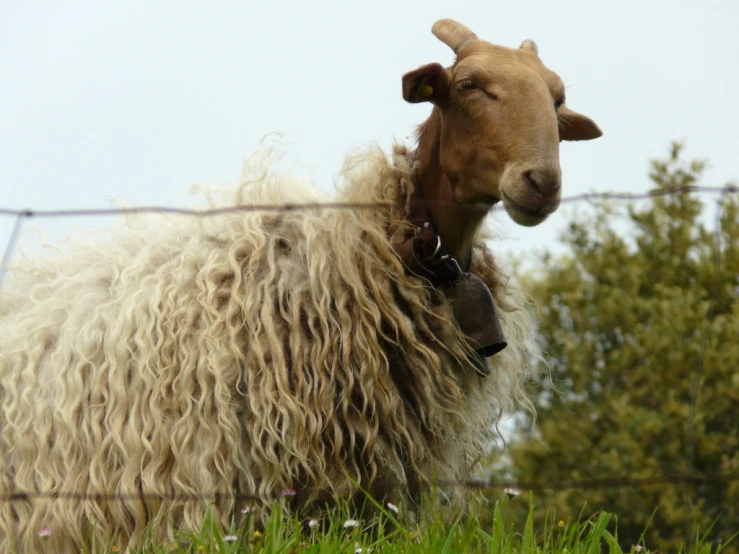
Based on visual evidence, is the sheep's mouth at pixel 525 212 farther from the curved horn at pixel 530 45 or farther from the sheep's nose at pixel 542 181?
the curved horn at pixel 530 45

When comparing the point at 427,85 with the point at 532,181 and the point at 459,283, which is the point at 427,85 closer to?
the point at 532,181

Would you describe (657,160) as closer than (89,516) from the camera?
No

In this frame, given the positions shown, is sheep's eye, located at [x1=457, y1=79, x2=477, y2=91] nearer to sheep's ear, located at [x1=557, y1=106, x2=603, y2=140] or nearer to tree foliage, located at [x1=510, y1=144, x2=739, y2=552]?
sheep's ear, located at [x1=557, y1=106, x2=603, y2=140]

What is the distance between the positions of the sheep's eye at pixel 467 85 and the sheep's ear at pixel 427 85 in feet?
0.19

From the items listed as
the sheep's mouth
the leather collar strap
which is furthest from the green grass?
the sheep's mouth

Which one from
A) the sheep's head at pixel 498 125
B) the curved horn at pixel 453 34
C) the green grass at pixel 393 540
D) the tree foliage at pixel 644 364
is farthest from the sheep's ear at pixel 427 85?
the tree foliage at pixel 644 364

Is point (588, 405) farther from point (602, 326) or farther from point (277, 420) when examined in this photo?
point (277, 420)

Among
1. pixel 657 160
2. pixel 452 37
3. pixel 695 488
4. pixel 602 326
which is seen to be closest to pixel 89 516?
pixel 452 37

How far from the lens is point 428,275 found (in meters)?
3.34

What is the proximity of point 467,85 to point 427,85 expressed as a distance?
123 mm

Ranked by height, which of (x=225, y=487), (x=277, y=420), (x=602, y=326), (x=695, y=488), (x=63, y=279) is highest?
(x=63, y=279)

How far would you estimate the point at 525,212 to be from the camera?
2984mm

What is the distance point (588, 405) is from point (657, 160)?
8.50 ft

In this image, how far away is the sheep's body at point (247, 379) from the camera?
3150 millimetres
